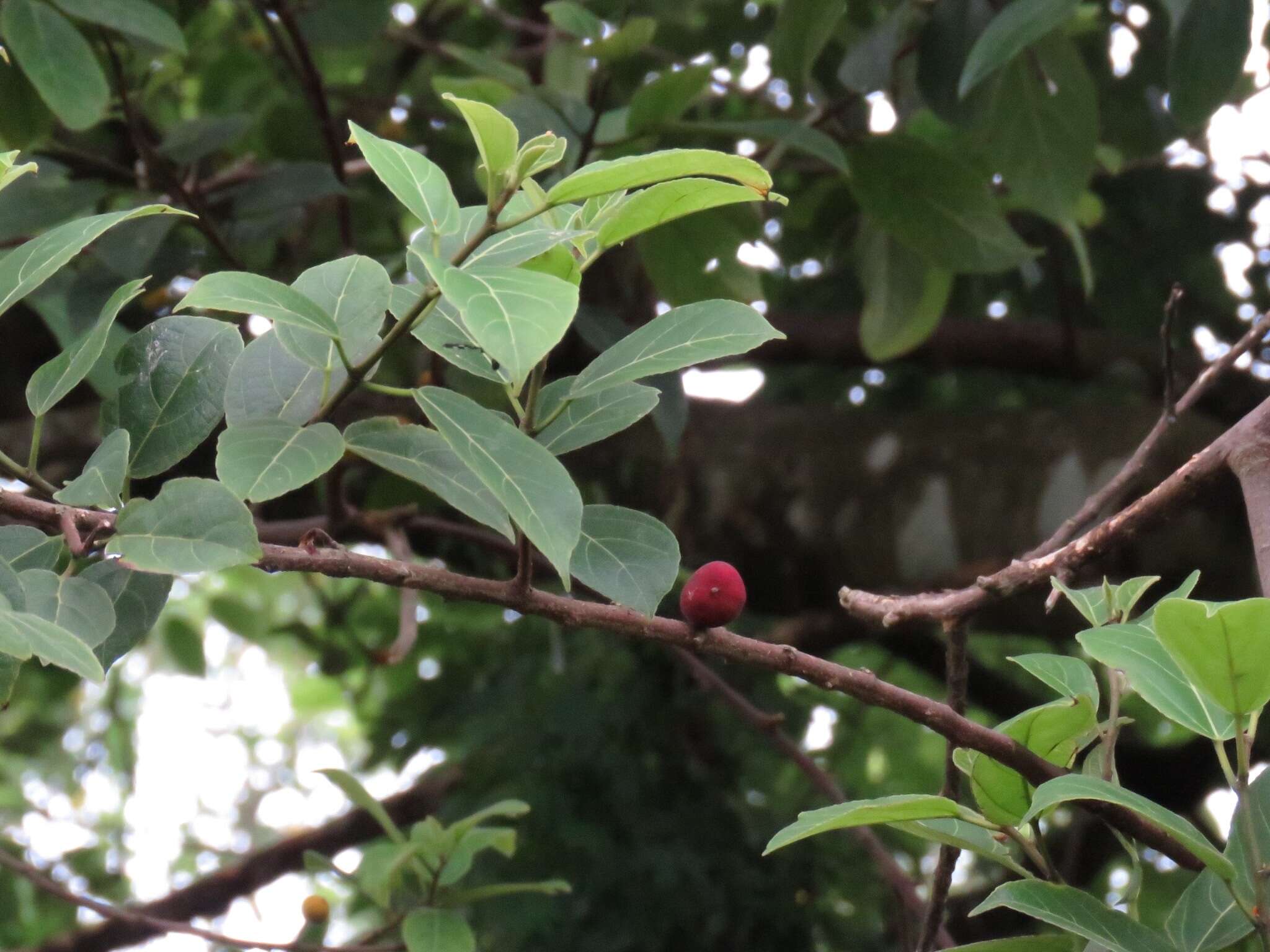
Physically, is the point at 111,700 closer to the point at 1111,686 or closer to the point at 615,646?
the point at 615,646

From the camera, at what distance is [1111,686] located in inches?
24.3

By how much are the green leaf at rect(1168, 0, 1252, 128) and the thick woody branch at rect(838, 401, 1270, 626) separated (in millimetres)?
648

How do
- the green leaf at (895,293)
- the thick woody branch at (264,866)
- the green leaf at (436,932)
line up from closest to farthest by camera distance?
1. the green leaf at (436,932)
2. the green leaf at (895,293)
3. the thick woody branch at (264,866)

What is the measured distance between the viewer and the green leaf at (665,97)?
1.08 meters

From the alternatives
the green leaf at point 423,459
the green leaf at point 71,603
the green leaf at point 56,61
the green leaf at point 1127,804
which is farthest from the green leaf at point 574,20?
the green leaf at point 1127,804

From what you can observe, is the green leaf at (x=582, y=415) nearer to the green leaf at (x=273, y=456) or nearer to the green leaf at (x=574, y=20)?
the green leaf at (x=273, y=456)

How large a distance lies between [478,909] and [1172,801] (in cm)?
126

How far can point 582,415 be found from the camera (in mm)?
596

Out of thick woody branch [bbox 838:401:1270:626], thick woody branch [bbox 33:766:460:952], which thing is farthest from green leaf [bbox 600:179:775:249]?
thick woody branch [bbox 33:766:460:952]

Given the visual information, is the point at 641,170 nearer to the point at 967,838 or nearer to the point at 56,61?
the point at 967,838

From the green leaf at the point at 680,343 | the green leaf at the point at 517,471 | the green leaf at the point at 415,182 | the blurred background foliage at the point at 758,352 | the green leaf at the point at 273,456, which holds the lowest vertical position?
the blurred background foliage at the point at 758,352

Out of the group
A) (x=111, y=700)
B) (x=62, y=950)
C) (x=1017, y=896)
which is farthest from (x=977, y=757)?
(x=111, y=700)

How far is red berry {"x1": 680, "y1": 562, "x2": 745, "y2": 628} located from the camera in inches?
22.5

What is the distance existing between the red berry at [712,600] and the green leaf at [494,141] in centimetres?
20
